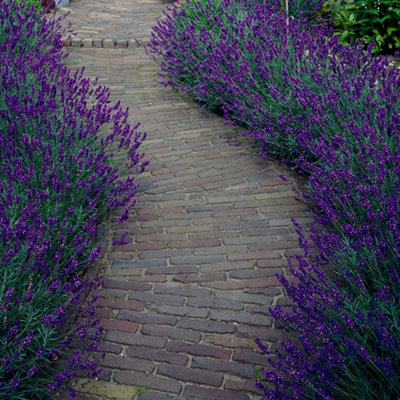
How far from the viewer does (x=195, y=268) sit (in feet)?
11.8

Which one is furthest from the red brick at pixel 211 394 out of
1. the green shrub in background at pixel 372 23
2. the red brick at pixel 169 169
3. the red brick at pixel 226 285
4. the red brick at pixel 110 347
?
Answer: the green shrub in background at pixel 372 23

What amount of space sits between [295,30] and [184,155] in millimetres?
1976

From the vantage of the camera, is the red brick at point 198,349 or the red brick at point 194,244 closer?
the red brick at point 198,349

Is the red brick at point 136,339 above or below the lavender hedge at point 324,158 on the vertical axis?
below

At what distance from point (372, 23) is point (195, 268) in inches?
194

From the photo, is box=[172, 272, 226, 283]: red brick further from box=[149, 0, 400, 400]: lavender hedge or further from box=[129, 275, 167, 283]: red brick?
box=[149, 0, 400, 400]: lavender hedge

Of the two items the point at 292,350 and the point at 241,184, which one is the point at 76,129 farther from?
the point at 292,350

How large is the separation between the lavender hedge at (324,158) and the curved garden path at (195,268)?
0.21 meters

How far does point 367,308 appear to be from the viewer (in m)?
2.70

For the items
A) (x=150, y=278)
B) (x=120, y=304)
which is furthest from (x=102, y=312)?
(x=150, y=278)

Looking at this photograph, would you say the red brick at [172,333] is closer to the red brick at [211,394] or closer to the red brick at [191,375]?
the red brick at [191,375]

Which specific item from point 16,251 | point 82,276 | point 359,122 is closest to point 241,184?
point 359,122

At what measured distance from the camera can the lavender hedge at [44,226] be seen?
2.62 m

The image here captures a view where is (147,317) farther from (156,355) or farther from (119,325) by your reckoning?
(156,355)
